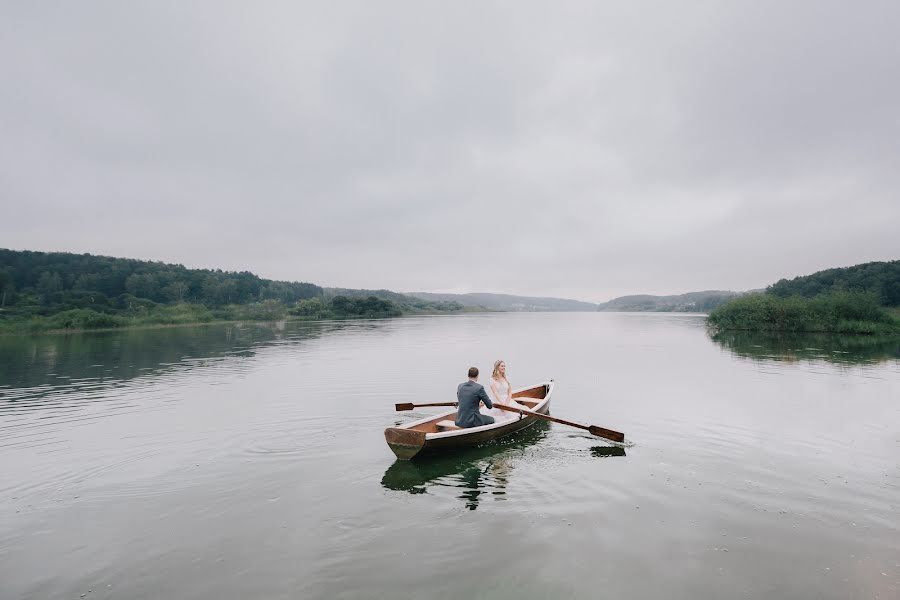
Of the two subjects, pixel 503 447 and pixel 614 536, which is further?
pixel 503 447

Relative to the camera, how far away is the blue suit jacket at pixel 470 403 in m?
11.5

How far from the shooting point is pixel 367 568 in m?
6.07

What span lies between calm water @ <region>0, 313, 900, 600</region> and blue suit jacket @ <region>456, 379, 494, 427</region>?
89 cm

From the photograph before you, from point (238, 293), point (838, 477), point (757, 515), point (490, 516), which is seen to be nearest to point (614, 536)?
point (490, 516)

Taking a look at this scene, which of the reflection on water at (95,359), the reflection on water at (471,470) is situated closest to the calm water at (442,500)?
the reflection on water at (471,470)

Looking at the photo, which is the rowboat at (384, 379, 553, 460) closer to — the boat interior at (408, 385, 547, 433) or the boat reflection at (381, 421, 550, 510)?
the boat interior at (408, 385, 547, 433)

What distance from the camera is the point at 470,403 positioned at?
11.5 metres

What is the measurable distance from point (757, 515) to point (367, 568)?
7063mm

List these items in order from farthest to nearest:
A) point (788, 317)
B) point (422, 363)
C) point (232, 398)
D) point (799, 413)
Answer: point (788, 317), point (422, 363), point (232, 398), point (799, 413)

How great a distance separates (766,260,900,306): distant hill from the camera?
77812 mm

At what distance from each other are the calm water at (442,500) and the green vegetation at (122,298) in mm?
62150

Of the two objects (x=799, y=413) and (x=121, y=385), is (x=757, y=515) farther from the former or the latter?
(x=121, y=385)

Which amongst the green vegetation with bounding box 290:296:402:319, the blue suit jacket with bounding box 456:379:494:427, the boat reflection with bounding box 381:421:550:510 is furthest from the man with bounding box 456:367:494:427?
the green vegetation with bounding box 290:296:402:319

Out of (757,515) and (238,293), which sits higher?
(238,293)
